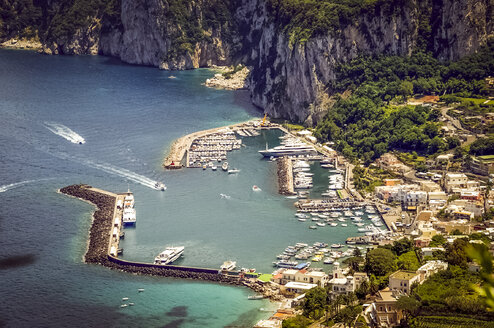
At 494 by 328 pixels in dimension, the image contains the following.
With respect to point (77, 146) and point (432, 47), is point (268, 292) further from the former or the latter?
point (432, 47)

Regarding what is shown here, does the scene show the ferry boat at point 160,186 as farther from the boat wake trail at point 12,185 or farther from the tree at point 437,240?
the tree at point 437,240

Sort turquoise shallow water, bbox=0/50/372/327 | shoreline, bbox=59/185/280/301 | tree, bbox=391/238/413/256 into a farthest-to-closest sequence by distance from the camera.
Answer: tree, bbox=391/238/413/256, shoreline, bbox=59/185/280/301, turquoise shallow water, bbox=0/50/372/327

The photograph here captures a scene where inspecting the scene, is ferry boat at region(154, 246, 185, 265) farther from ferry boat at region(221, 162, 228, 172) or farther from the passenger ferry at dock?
ferry boat at region(221, 162, 228, 172)

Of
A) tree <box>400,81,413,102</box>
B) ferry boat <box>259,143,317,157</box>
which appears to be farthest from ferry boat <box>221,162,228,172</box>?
tree <box>400,81,413,102</box>

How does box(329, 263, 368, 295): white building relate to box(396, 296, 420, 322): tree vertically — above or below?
below

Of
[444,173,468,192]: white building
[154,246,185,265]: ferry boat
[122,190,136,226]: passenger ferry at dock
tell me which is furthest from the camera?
[444,173,468,192]: white building

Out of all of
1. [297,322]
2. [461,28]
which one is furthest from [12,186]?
[461,28]

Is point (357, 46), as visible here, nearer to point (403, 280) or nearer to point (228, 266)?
point (228, 266)
